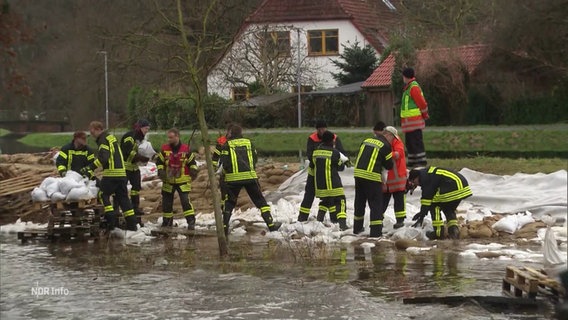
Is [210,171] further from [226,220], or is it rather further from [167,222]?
[167,222]

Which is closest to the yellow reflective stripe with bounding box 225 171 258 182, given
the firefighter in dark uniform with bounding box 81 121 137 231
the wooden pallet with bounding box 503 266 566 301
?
the firefighter in dark uniform with bounding box 81 121 137 231

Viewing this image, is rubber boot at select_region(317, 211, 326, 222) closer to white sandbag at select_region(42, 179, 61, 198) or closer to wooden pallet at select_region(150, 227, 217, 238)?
wooden pallet at select_region(150, 227, 217, 238)

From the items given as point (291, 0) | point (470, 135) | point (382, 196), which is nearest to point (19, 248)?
point (382, 196)

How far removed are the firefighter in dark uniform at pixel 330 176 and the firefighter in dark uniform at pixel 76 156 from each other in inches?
166

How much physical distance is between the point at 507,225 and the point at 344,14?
41.5m

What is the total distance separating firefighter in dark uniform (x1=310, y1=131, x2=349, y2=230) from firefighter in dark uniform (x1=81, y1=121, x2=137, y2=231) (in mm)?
3322

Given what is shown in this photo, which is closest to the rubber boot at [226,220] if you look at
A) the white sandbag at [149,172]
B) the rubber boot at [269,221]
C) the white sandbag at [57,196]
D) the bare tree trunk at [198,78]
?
the rubber boot at [269,221]

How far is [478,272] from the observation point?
1177 cm

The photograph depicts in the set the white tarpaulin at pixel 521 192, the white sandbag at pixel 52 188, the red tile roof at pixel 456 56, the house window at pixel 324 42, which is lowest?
the white tarpaulin at pixel 521 192

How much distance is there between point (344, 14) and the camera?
180 feet

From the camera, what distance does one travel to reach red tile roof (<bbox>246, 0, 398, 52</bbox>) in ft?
179

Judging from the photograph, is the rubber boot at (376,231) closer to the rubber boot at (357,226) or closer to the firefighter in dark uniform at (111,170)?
the rubber boot at (357,226)

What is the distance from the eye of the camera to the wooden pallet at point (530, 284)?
9352 mm

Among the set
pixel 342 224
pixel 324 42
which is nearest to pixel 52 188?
pixel 342 224
